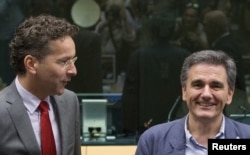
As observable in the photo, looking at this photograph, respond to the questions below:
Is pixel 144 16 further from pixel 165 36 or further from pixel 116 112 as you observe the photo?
pixel 116 112

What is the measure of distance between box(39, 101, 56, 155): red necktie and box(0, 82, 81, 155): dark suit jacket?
1.8 inches

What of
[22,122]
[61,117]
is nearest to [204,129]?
[61,117]

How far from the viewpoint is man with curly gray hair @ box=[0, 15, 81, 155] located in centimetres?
382

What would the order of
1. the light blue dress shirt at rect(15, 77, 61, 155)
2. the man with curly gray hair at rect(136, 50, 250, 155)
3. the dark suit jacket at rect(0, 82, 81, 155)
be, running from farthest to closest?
the man with curly gray hair at rect(136, 50, 250, 155) → the light blue dress shirt at rect(15, 77, 61, 155) → the dark suit jacket at rect(0, 82, 81, 155)

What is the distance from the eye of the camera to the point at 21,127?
3832 millimetres

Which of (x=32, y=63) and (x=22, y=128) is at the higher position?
(x=32, y=63)

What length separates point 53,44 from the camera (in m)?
3.85

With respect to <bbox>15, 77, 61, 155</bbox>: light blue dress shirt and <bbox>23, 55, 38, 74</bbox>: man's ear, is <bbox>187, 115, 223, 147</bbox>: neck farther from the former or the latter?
<bbox>23, 55, 38, 74</bbox>: man's ear

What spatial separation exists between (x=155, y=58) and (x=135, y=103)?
47 centimetres

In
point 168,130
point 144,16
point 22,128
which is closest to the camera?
point 22,128

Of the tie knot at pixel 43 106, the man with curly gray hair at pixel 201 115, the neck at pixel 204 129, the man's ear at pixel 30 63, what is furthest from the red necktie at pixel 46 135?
the neck at pixel 204 129

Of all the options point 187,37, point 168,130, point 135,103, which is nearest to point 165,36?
point 187,37

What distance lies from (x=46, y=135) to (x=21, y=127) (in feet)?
0.43

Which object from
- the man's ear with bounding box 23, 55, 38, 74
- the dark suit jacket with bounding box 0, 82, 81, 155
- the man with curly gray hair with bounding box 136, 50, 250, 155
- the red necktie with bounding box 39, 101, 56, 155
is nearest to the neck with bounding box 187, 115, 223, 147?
the man with curly gray hair with bounding box 136, 50, 250, 155
